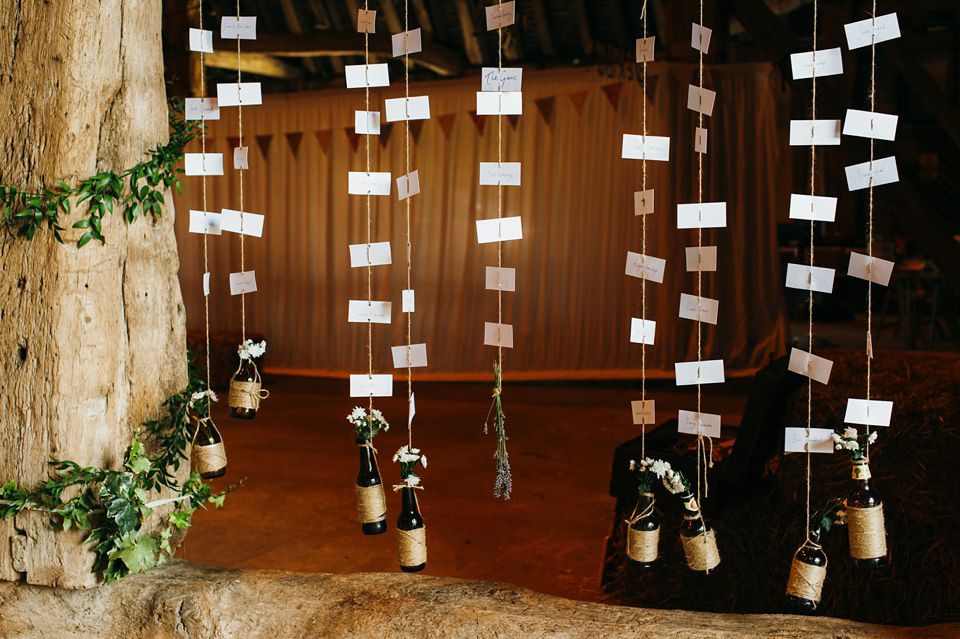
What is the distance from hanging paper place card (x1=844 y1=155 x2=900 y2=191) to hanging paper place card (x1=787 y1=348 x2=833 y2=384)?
1.34ft

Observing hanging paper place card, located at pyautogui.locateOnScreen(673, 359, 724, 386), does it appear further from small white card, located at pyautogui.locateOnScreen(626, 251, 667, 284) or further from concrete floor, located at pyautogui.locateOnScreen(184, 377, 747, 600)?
concrete floor, located at pyautogui.locateOnScreen(184, 377, 747, 600)

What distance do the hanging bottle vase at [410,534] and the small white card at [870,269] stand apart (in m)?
1.20

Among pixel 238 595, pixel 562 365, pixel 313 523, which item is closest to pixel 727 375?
pixel 562 365

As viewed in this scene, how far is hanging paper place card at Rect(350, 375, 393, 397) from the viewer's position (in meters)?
2.46

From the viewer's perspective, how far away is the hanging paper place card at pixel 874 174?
2.18 meters

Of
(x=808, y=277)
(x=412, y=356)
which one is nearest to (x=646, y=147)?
(x=808, y=277)

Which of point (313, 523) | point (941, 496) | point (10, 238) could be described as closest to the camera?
point (10, 238)

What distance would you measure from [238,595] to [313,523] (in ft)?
7.16

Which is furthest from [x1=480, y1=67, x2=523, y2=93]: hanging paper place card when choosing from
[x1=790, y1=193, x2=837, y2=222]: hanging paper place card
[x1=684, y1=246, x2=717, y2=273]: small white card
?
[x1=790, y1=193, x2=837, y2=222]: hanging paper place card

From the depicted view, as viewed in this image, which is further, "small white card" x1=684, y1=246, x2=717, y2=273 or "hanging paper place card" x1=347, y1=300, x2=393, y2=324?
"hanging paper place card" x1=347, y1=300, x2=393, y2=324

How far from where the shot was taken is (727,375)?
704 cm

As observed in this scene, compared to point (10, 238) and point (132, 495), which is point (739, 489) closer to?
point (132, 495)

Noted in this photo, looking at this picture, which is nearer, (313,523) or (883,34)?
(883,34)

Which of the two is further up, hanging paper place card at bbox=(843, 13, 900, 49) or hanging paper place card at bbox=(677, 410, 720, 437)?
hanging paper place card at bbox=(843, 13, 900, 49)
